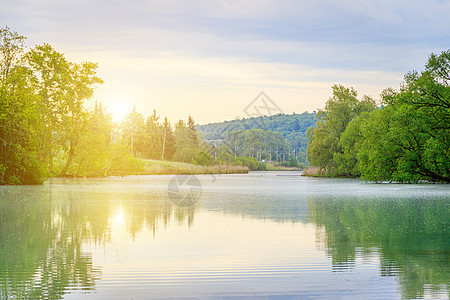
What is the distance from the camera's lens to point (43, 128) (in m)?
40.9

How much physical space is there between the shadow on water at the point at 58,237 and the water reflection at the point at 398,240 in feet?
14.2

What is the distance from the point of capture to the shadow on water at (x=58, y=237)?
24.1 ft

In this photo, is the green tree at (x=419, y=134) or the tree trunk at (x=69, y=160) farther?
the tree trunk at (x=69, y=160)

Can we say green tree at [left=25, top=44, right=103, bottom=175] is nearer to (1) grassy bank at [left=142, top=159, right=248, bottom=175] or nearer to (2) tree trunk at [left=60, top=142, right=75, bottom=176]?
(2) tree trunk at [left=60, top=142, right=75, bottom=176]

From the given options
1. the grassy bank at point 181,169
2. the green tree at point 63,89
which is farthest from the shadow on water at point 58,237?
the grassy bank at point 181,169

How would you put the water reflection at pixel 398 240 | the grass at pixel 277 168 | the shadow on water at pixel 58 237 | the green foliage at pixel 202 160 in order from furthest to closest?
1. the grass at pixel 277 168
2. the green foliage at pixel 202 160
3. the water reflection at pixel 398 240
4. the shadow on water at pixel 58 237

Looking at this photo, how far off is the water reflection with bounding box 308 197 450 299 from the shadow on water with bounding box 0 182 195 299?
14.2 feet

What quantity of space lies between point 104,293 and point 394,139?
46.8 metres

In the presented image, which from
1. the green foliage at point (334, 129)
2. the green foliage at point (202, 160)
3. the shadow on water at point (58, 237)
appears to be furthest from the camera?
the green foliage at point (202, 160)

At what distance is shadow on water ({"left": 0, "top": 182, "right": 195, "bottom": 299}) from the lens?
7.36 meters

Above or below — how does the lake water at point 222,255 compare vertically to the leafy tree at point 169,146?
below

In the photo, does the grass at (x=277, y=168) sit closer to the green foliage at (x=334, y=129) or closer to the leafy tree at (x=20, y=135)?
the green foliage at (x=334, y=129)

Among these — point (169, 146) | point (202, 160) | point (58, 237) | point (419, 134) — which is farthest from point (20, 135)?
point (169, 146)

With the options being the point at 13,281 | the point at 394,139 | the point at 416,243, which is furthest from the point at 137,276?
the point at 394,139
